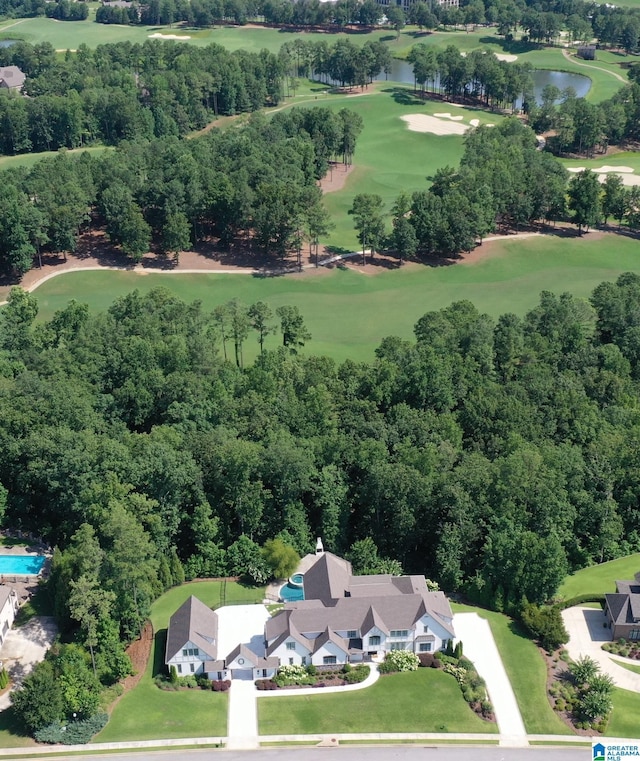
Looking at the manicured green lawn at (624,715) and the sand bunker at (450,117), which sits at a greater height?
the sand bunker at (450,117)

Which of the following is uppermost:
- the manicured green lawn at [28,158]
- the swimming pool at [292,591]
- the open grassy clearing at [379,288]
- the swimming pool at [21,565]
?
the manicured green lawn at [28,158]

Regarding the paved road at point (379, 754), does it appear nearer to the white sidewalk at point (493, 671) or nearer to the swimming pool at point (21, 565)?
the white sidewalk at point (493, 671)

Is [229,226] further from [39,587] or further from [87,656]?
[87,656]

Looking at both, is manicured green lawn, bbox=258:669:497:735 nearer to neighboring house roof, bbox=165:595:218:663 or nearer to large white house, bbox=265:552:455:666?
large white house, bbox=265:552:455:666

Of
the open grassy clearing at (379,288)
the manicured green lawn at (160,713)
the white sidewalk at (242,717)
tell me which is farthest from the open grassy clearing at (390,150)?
the manicured green lawn at (160,713)

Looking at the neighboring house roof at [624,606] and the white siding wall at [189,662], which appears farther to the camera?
the neighboring house roof at [624,606]

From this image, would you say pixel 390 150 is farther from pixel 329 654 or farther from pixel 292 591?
pixel 329 654

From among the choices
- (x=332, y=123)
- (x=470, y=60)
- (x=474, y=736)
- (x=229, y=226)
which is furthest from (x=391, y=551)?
(x=470, y=60)
